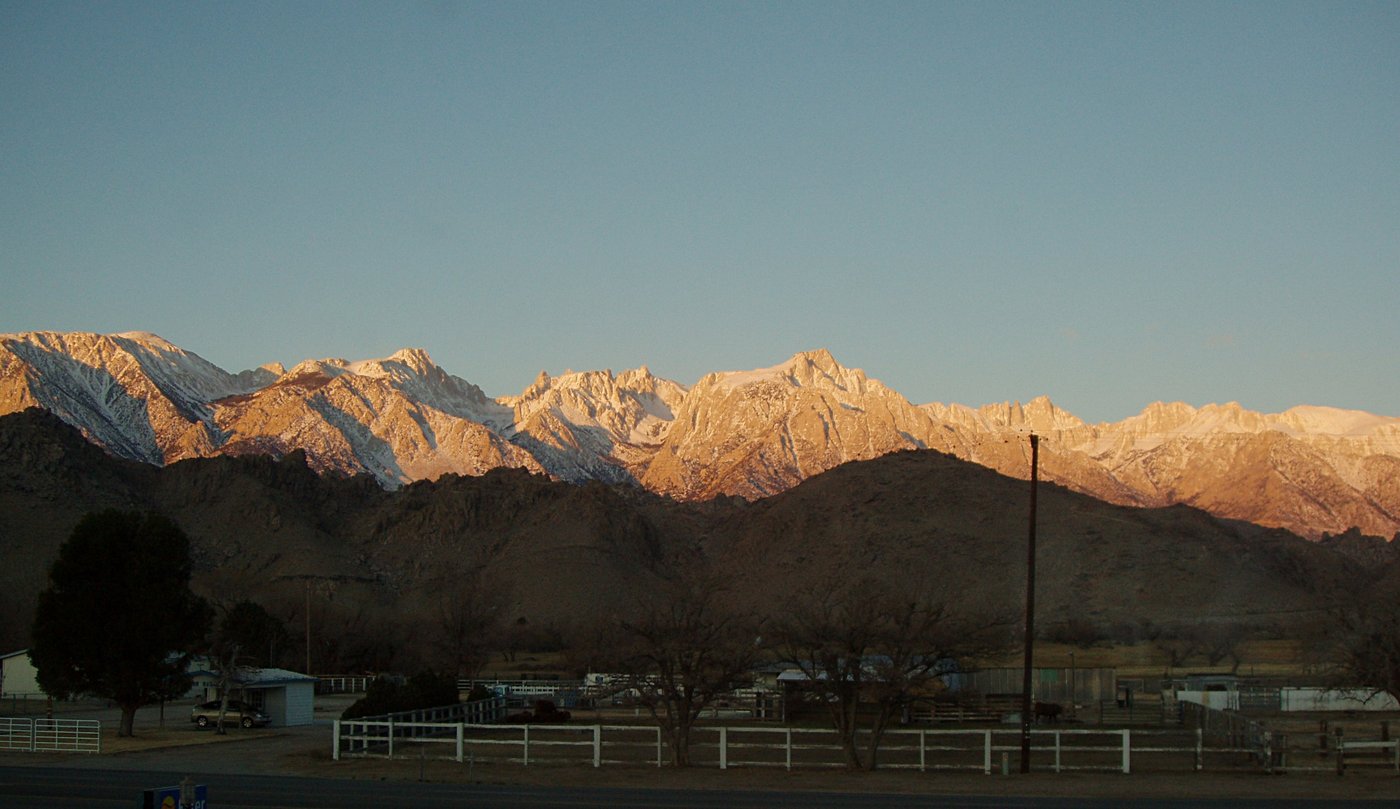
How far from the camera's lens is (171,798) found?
63.2 feet

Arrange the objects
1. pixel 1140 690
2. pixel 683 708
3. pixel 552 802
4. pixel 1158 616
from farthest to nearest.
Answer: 1. pixel 1158 616
2. pixel 1140 690
3. pixel 683 708
4. pixel 552 802

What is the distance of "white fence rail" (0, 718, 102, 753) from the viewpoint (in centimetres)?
4769

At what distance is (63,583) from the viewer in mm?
55875

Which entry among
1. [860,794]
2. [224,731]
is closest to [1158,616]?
[224,731]

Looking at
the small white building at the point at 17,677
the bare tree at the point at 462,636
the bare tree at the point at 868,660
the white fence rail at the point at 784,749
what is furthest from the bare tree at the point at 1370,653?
the small white building at the point at 17,677

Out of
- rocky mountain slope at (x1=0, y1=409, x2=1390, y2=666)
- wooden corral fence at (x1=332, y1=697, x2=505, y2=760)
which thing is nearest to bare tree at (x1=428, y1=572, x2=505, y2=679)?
rocky mountain slope at (x1=0, y1=409, x2=1390, y2=666)

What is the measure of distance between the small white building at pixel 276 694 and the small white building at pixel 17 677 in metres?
19.4

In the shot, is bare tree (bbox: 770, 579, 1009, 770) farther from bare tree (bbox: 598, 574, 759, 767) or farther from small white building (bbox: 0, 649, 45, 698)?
small white building (bbox: 0, 649, 45, 698)

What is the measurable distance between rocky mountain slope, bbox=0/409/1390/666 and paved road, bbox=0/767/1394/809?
70.2 meters

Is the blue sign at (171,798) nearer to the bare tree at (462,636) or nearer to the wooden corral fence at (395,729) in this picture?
the wooden corral fence at (395,729)

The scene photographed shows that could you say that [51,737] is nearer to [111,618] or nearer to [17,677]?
[111,618]

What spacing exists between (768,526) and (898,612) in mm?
134159

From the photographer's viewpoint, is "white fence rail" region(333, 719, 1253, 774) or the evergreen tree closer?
"white fence rail" region(333, 719, 1253, 774)

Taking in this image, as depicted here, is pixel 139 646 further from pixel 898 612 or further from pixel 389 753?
pixel 898 612
